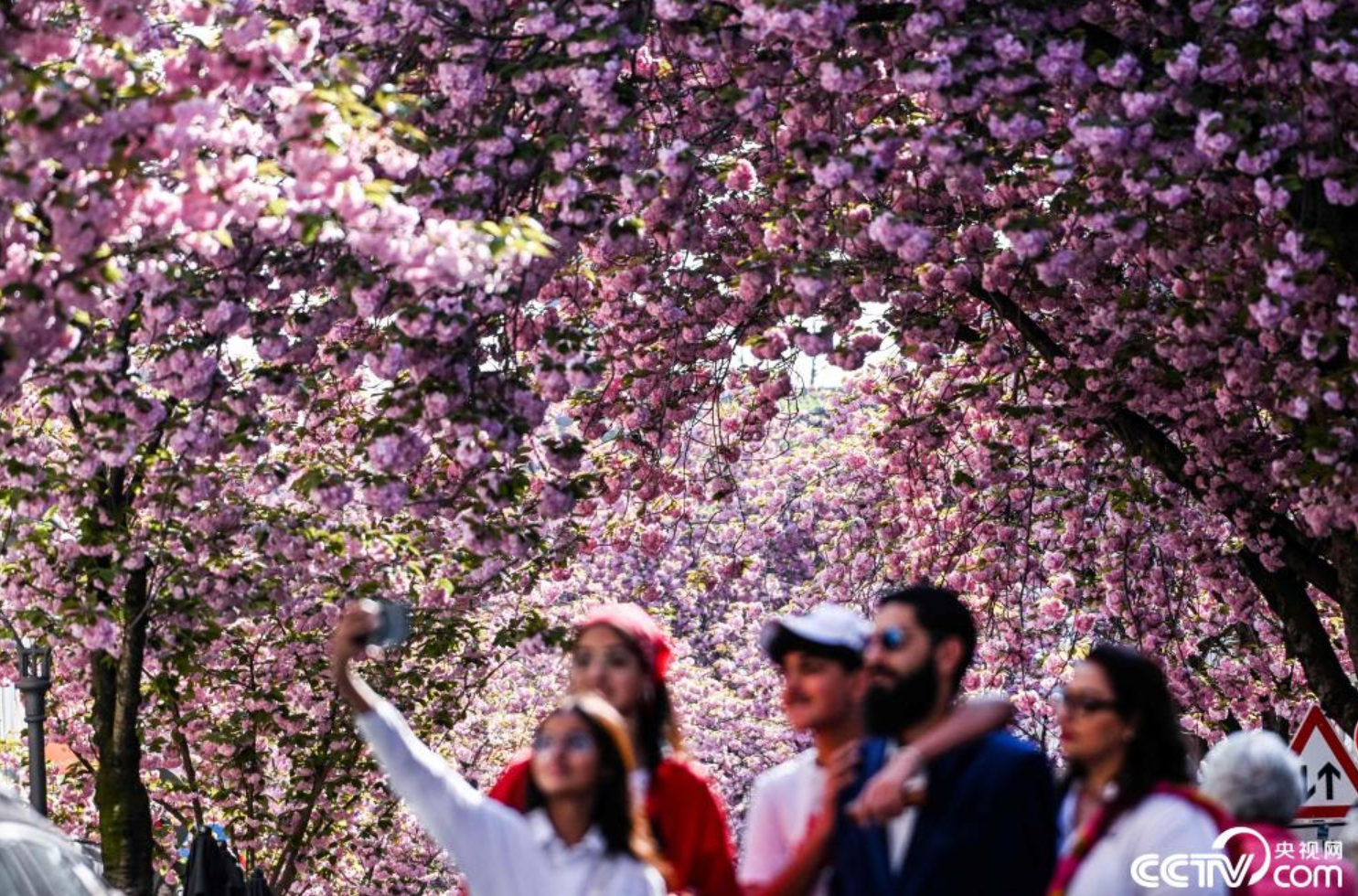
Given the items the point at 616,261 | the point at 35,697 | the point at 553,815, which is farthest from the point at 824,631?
the point at 35,697

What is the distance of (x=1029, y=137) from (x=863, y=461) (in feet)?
32.8

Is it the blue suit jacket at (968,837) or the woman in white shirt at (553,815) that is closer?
the blue suit jacket at (968,837)

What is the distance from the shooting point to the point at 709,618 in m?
37.1

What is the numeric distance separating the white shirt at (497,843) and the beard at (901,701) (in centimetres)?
63

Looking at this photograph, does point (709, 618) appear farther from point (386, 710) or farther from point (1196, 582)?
point (386, 710)

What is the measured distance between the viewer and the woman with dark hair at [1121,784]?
5.72 meters

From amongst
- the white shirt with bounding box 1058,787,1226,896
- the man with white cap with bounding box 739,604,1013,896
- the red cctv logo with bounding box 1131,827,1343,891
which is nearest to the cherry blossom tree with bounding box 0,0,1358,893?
the man with white cap with bounding box 739,604,1013,896

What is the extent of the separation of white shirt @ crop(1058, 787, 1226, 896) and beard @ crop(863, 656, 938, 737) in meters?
0.51

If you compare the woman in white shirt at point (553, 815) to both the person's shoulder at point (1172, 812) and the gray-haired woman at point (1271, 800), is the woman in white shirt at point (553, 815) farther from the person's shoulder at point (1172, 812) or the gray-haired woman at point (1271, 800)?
the gray-haired woman at point (1271, 800)

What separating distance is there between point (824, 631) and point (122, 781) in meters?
12.0

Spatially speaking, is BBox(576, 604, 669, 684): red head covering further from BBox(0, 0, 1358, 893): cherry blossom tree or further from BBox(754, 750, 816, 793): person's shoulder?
BBox(0, 0, 1358, 893): cherry blossom tree

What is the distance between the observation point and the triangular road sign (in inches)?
480

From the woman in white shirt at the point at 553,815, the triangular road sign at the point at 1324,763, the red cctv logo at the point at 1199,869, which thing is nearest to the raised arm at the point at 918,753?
the red cctv logo at the point at 1199,869

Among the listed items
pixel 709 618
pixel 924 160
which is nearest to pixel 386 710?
pixel 924 160
